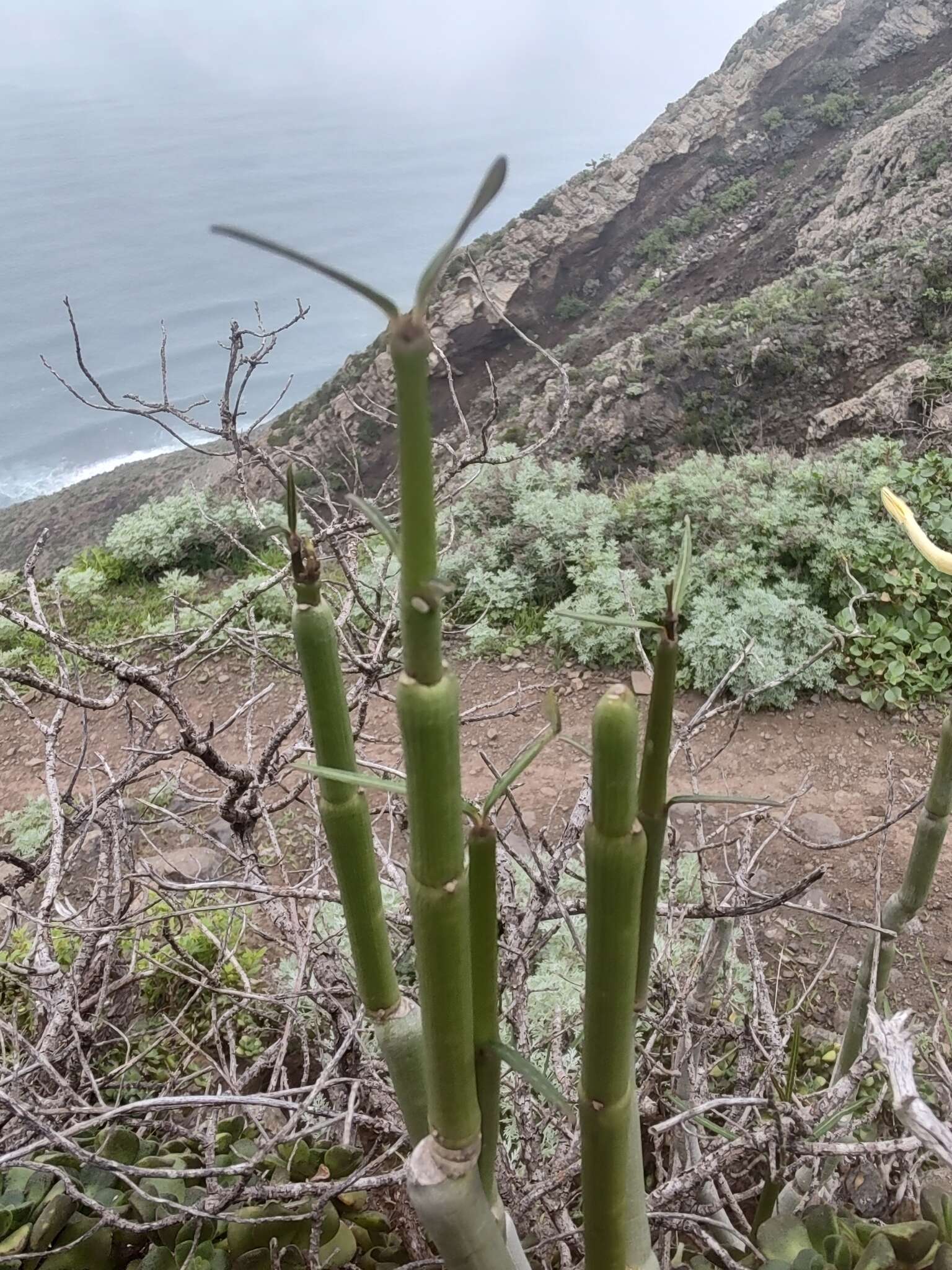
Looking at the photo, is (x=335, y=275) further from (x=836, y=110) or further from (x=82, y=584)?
(x=836, y=110)

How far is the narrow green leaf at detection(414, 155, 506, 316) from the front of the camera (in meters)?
0.31

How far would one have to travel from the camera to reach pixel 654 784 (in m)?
0.60

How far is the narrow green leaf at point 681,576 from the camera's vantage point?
51cm

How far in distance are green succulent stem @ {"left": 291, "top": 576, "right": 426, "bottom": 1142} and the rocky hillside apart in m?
3.50

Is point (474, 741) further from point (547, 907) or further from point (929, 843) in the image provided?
point (929, 843)

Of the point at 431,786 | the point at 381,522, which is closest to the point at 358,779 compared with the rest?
the point at 431,786

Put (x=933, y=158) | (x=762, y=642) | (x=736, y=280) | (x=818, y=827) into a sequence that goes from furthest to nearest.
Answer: (x=736, y=280) → (x=933, y=158) → (x=762, y=642) → (x=818, y=827)

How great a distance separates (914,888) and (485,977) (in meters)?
0.61

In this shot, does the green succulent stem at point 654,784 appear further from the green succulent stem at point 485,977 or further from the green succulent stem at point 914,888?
the green succulent stem at point 914,888

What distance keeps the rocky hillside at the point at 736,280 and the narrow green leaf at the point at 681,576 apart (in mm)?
3551

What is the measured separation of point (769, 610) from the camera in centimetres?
424

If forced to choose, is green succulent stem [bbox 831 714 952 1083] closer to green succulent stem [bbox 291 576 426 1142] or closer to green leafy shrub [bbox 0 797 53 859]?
green succulent stem [bbox 291 576 426 1142]

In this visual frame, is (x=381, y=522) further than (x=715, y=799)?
No

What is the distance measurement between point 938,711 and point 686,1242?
133 inches
